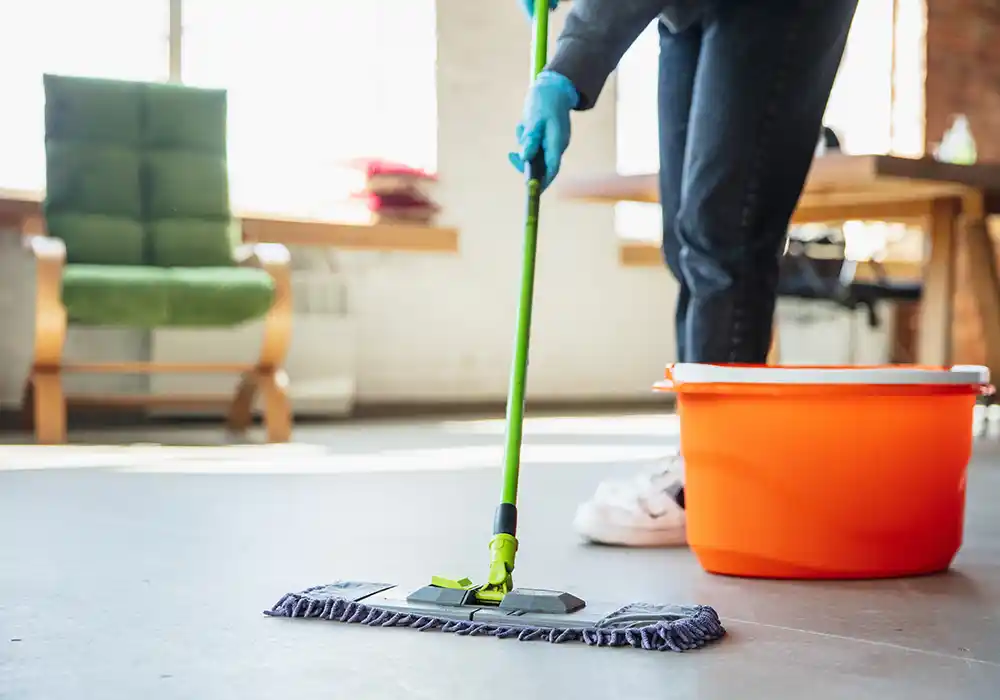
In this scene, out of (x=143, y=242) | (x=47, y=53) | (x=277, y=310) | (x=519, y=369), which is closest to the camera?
(x=519, y=369)

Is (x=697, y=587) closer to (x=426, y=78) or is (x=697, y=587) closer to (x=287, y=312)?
(x=287, y=312)

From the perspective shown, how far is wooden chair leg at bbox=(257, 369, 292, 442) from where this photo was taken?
3463mm

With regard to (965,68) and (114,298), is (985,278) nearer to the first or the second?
(114,298)

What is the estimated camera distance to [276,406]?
137 inches

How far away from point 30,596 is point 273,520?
0.58 meters

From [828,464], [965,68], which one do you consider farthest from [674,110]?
[965,68]

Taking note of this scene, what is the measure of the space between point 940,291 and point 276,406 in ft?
6.07

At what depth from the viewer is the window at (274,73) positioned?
3.93 m

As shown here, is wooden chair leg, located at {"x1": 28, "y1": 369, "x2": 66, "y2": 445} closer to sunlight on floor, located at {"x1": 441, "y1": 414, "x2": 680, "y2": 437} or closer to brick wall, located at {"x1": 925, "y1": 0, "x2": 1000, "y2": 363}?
sunlight on floor, located at {"x1": 441, "y1": 414, "x2": 680, "y2": 437}

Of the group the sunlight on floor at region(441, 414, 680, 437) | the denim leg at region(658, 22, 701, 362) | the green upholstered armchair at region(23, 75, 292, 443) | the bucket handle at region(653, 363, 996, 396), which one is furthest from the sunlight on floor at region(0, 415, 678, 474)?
the bucket handle at region(653, 363, 996, 396)

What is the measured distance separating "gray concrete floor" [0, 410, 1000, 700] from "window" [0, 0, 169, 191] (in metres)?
1.79

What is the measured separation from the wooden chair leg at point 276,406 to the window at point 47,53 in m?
1.00

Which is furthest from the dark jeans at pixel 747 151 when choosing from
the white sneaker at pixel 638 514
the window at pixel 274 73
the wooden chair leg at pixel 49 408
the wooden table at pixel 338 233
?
the window at pixel 274 73

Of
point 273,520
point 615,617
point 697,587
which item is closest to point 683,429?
point 697,587
